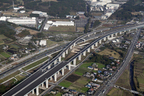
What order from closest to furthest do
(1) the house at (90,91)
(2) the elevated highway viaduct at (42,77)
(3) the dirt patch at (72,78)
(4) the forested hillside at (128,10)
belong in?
(2) the elevated highway viaduct at (42,77), (1) the house at (90,91), (3) the dirt patch at (72,78), (4) the forested hillside at (128,10)

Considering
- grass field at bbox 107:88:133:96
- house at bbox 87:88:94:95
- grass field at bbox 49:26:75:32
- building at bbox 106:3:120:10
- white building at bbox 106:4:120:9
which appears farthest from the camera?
white building at bbox 106:4:120:9

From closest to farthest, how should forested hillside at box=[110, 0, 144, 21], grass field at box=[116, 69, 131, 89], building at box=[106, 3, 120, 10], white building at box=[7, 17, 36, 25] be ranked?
grass field at box=[116, 69, 131, 89], white building at box=[7, 17, 36, 25], forested hillside at box=[110, 0, 144, 21], building at box=[106, 3, 120, 10]

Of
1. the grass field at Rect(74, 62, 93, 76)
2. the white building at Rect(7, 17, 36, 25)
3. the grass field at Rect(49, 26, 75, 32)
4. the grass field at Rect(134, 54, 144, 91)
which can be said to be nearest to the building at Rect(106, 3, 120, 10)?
the grass field at Rect(49, 26, 75, 32)

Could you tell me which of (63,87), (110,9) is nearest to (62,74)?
(63,87)

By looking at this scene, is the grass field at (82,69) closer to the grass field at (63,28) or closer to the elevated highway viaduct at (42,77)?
the elevated highway viaduct at (42,77)

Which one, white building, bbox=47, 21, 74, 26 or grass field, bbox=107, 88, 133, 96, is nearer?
grass field, bbox=107, 88, 133, 96

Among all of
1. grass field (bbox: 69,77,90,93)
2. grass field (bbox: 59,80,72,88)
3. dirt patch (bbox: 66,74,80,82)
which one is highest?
dirt patch (bbox: 66,74,80,82)

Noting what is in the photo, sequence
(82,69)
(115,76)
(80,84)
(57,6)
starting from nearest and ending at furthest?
(80,84), (115,76), (82,69), (57,6)

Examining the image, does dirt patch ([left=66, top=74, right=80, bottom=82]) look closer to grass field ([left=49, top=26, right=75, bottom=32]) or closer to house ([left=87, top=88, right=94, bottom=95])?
house ([left=87, top=88, right=94, bottom=95])

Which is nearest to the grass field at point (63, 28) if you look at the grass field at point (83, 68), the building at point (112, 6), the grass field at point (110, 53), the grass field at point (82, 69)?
the grass field at point (110, 53)

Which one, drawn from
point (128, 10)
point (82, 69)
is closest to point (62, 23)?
point (128, 10)

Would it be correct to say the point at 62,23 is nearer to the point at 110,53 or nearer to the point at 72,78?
the point at 110,53
